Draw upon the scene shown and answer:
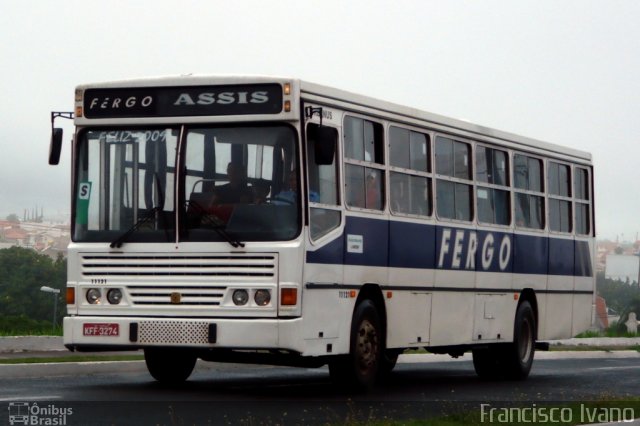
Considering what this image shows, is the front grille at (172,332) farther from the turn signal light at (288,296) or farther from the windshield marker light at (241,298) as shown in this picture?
the turn signal light at (288,296)

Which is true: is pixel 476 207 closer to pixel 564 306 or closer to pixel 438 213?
pixel 438 213

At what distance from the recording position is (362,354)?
1552 cm

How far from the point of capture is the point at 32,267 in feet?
262

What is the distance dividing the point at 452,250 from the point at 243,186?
14.2ft

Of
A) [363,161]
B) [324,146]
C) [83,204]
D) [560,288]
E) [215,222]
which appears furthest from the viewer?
[560,288]

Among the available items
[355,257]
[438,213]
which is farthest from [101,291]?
[438,213]

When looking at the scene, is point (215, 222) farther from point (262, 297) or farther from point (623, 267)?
point (623, 267)

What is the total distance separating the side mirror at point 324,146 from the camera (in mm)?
14258

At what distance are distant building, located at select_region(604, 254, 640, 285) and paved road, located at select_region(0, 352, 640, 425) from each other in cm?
13457

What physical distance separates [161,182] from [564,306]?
29.1 feet

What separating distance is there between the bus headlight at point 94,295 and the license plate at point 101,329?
9.9 inches

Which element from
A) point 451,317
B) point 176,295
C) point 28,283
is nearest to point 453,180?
point 451,317

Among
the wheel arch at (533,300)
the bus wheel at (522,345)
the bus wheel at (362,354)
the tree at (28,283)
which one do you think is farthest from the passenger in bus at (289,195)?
the tree at (28,283)

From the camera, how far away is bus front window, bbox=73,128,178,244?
14.6 metres
